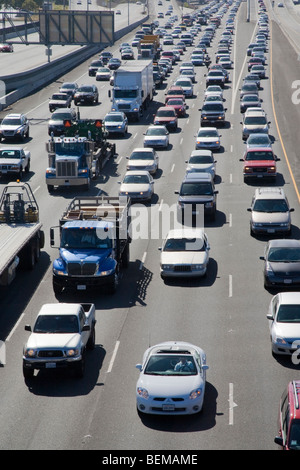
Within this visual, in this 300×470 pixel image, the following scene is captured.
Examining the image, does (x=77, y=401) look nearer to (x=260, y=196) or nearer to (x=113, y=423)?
(x=113, y=423)

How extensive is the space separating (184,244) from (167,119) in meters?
33.9

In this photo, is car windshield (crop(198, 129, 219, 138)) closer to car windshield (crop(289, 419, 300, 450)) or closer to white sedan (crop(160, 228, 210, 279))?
white sedan (crop(160, 228, 210, 279))

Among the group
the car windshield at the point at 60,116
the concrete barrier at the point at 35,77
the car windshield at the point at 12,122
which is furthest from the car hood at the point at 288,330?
the concrete barrier at the point at 35,77

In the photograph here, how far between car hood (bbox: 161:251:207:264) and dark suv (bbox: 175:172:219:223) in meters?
7.69

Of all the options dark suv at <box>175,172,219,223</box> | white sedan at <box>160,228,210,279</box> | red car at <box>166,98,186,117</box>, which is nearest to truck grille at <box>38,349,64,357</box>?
white sedan at <box>160,228,210,279</box>

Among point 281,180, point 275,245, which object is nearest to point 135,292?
point 275,245

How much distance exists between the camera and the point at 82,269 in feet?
98.4

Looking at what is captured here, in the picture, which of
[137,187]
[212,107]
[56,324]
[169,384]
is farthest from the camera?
[212,107]

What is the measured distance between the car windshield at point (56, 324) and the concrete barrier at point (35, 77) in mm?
54756

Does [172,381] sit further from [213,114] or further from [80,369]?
[213,114]

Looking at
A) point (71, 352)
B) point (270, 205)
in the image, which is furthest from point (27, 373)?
point (270, 205)

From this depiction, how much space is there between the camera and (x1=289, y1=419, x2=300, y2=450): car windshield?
1653 cm

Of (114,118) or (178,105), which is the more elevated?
(114,118)

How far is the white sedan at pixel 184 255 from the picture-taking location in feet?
104
